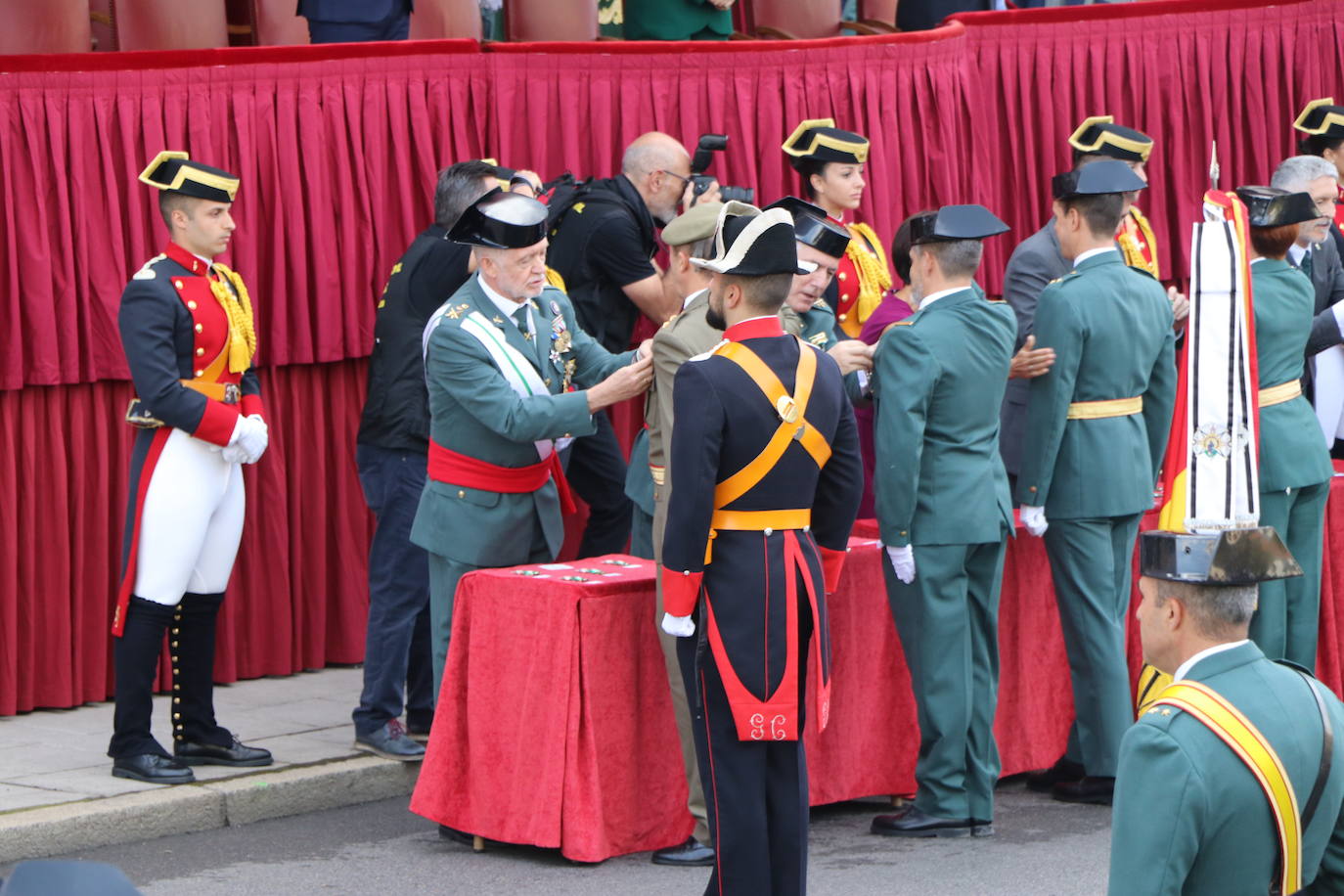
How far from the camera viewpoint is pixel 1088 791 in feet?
20.7

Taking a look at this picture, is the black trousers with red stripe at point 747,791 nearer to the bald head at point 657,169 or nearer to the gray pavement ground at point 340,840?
the gray pavement ground at point 340,840

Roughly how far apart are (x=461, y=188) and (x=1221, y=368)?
8.11ft

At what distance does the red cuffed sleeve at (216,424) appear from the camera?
19.8 feet

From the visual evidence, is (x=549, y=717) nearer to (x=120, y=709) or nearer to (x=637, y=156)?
(x=120, y=709)

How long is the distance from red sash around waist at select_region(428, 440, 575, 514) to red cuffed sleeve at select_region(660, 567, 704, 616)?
1213 millimetres

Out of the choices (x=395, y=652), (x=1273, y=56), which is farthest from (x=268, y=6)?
(x=1273, y=56)

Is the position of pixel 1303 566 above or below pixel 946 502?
below

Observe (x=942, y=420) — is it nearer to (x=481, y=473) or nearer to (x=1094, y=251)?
(x=1094, y=251)

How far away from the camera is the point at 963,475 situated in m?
5.85

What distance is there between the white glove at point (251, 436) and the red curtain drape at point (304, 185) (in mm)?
1069

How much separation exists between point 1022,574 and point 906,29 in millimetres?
3885

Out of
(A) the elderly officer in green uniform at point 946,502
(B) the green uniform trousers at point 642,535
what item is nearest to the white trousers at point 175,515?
(B) the green uniform trousers at point 642,535

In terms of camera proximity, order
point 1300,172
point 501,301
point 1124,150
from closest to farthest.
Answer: point 501,301, point 1124,150, point 1300,172

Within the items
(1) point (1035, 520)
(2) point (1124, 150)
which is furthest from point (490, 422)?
(2) point (1124, 150)
